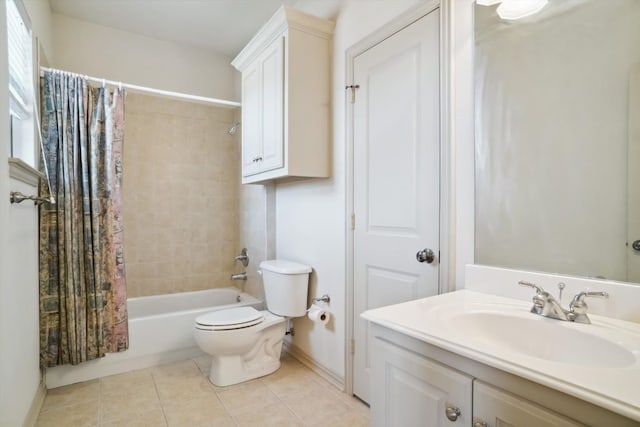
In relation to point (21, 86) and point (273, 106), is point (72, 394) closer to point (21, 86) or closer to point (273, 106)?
point (21, 86)

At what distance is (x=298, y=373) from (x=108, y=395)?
1.18 meters

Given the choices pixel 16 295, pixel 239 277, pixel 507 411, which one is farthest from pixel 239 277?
pixel 507 411

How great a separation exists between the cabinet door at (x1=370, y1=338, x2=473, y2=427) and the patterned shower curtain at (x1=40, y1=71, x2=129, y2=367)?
2021 millimetres

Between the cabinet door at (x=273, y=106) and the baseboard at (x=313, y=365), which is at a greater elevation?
the cabinet door at (x=273, y=106)

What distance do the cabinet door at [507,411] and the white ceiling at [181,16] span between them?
9.08 ft

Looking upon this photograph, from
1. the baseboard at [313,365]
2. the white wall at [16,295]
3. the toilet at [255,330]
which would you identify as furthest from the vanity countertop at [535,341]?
the white wall at [16,295]

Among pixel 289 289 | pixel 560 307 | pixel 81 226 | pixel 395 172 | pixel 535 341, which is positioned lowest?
pixel 289 289

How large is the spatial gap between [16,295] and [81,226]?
2.55 feet

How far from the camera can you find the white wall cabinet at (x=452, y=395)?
0.69 meters

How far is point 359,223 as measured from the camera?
1995 mm

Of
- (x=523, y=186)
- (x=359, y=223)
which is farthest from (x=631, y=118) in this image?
(x=359, y=223)

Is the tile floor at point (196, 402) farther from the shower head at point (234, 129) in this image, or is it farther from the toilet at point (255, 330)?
the shower head at point (234, 129)

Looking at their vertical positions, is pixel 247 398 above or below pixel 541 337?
below

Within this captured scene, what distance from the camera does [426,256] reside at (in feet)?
5.16
